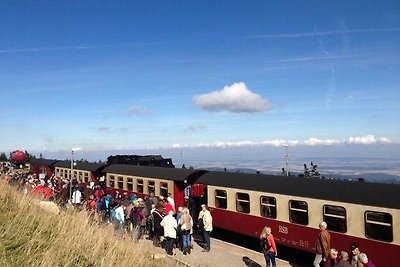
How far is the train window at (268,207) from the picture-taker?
14.6m

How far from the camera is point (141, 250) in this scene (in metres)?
7.60

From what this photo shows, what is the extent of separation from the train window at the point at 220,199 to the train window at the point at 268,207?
2408 millimetres

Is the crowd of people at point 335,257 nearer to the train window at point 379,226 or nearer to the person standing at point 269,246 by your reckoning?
the train window at point 379,226

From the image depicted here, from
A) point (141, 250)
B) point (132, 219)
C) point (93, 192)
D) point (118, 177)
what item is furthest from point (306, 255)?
point (118, 177)

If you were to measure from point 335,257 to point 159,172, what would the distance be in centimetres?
1307

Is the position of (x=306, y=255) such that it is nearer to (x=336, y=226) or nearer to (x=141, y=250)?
(x=336, y=226)

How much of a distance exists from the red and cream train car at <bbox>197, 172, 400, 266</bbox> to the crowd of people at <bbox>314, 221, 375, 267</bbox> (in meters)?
0.94

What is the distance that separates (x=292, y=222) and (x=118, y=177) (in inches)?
591

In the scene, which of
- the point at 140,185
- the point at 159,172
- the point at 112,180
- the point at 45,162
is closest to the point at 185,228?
the point at 159,172

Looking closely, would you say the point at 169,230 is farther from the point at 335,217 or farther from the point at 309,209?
the point at 335,217

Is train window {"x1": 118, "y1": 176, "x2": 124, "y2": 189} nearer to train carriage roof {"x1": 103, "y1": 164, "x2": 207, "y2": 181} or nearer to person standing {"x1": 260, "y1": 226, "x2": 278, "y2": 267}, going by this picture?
train carriage roof {"x1": 103, "y1": 164, "x2": 207, "y2": 181}

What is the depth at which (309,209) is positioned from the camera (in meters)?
13.1

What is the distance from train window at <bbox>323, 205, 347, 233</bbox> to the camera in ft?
39.3

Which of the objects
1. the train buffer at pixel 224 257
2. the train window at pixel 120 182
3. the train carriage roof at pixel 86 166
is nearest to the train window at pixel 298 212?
the train buffer at pixel 224 257
